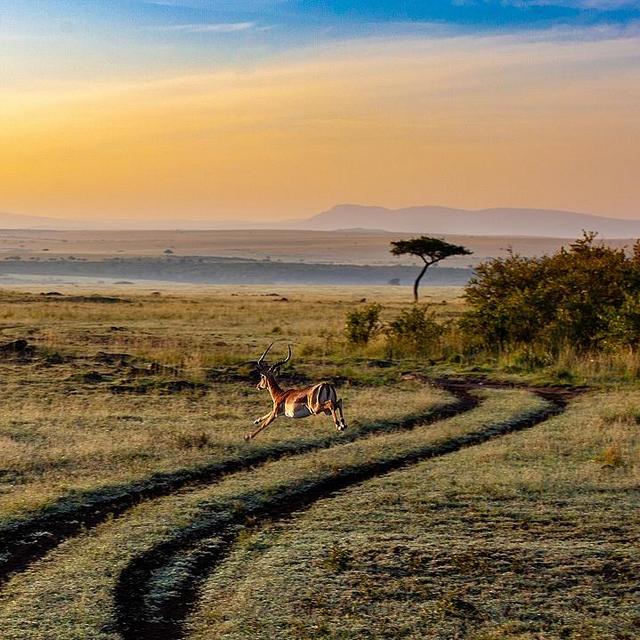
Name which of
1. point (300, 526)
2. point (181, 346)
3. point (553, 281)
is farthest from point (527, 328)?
point (300, 526)

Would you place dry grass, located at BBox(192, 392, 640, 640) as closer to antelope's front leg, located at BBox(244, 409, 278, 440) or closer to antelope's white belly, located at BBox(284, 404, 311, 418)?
antelope's white belly, located at BBox(284, 404, 311, 418)

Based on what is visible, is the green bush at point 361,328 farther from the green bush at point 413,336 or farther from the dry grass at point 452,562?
the dry grass at point 452,562

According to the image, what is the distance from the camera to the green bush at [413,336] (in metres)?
34.9

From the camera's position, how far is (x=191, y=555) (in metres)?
11.7

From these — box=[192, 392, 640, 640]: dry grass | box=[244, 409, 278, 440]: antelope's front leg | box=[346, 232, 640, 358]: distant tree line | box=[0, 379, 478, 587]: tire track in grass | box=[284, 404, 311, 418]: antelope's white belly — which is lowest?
box=[0, 379, 478, 587]: tire track in grass

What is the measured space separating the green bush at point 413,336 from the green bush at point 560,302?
4.15ft

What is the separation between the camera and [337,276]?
19300 cm

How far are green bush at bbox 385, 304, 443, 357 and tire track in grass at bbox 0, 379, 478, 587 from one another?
14.8m

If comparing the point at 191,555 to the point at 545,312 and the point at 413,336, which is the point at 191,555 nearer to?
the point at 545,312

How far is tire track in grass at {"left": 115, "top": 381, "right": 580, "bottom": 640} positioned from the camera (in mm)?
9688

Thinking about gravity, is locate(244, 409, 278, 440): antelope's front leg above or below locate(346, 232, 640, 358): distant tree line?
below

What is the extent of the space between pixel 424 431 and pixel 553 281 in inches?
606

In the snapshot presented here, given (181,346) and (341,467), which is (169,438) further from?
(181,346)

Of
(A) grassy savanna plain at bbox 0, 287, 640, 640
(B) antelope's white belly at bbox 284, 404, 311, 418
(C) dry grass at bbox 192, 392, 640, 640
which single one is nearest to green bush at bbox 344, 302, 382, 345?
(A) grassy savanna plain at bbox 0, 287, 640, 640
